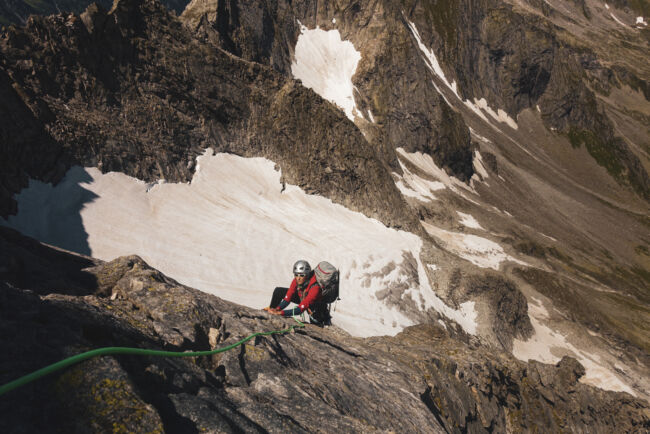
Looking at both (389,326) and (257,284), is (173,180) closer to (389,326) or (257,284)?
(257,284)

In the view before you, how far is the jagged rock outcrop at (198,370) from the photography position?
420 centimetres

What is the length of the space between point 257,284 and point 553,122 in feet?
554

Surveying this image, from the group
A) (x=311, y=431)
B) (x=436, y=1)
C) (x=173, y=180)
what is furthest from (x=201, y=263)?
(x=436, y=1)

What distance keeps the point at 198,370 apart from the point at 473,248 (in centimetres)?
5165

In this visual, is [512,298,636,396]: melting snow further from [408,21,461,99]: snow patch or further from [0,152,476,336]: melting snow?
[408,21,461,99]: snow patch

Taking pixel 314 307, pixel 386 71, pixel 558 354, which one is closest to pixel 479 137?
pixel 386 71

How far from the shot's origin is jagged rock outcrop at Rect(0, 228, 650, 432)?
13.8ft

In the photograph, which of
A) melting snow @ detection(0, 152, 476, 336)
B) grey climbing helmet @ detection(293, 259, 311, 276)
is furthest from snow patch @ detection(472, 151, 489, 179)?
grey climbing helmet @ detection(293, 259, 311, 276)

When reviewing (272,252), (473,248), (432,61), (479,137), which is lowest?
(272,252)

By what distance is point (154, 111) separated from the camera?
2592 centimetres

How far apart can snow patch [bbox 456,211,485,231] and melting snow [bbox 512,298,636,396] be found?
75.5 feet

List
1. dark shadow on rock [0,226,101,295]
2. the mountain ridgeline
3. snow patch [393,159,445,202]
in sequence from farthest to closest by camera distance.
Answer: snow patch [393,159,445,202], dark shadow on rock [0,226,101,295], the mountain ridgeline

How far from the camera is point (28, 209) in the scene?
1695 centimetres

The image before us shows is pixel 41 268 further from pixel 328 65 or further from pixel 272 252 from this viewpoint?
pixel 328 65
